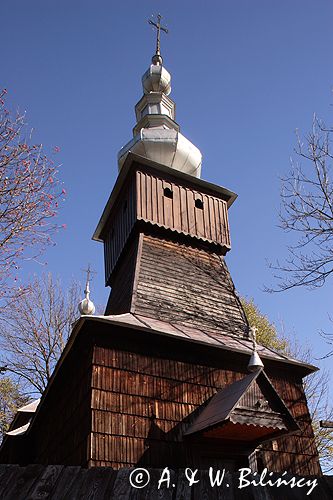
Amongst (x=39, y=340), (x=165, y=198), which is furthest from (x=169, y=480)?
(x=39, y=340)

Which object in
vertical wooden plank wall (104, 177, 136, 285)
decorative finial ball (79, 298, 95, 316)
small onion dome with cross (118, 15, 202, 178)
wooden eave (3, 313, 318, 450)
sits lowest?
wooden eave (3, 313, 318, 450)

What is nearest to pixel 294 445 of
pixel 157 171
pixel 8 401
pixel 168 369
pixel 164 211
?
pixel 168 369

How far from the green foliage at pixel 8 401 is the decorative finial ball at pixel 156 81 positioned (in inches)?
521

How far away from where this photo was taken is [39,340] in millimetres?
18703

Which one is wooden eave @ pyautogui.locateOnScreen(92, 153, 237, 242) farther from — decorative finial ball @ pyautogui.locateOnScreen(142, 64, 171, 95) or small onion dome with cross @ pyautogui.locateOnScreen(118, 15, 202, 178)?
decorative finial ball @ pyautogui.locateOnScreen(142, 64, 171, 95)

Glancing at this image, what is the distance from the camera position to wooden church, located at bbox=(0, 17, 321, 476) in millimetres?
8180

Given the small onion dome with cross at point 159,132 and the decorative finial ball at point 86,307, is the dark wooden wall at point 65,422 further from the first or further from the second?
the small onion dome with cross at point 159,132

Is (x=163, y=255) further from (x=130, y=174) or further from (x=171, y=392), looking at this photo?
(x=171, y=392)

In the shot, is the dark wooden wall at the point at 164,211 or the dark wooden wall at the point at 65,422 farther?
the dark wooden wall at the point at 164,211

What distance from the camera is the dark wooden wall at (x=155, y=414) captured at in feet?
26.0

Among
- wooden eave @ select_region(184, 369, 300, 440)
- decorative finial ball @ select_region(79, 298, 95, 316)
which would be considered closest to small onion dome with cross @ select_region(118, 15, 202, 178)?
decorative finial ball @ select_region(79, 298, 95, 316)

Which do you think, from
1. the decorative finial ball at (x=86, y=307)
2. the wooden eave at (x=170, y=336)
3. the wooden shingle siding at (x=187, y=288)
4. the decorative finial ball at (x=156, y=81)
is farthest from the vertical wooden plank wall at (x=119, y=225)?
the decorative finial ball at (x=156, y=81)

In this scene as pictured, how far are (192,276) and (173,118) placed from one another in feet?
28.3

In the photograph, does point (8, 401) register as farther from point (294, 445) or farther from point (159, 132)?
point (294, 445)
